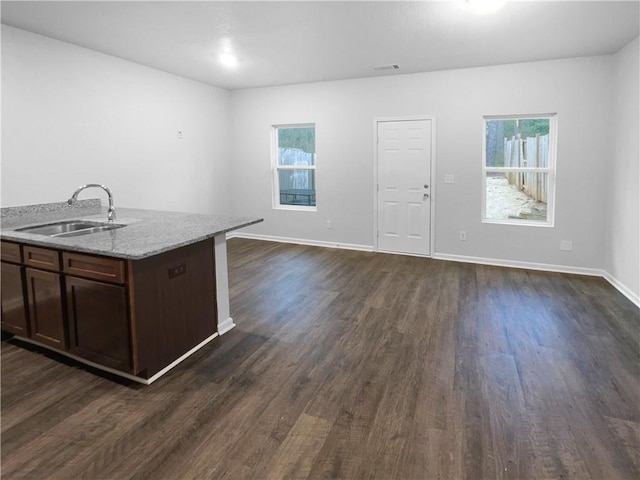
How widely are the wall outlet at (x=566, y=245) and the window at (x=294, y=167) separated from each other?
3427 mm

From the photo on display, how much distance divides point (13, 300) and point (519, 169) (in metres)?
5.27

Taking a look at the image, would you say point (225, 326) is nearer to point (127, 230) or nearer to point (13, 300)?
point (127, 230)

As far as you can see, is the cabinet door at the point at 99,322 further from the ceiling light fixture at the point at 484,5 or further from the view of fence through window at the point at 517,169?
the view of fence through window at the point at 517,169

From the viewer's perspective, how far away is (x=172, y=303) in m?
2.52

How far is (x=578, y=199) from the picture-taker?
15.3ft

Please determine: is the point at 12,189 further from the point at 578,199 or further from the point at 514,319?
the point at 578,199

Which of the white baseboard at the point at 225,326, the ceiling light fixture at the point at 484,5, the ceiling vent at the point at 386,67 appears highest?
the ceiling vent at the point at 386,67

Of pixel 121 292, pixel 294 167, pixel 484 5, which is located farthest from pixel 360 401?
pixel 294 167

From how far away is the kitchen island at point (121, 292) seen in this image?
2.24 meters

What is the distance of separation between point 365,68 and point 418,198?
1.84m

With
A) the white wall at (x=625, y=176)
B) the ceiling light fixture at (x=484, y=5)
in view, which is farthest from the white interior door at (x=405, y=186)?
the ceiling light fixture at (x=484, y=5)

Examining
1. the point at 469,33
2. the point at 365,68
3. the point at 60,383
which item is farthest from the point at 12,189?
the point at 469,33

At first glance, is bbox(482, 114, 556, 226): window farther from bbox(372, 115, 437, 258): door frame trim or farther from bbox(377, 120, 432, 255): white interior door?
bbox(377, 120, 432, 255): white interior door

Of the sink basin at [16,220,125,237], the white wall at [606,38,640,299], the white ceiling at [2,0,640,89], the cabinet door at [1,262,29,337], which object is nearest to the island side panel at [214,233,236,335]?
the sink basin at [16,220,125,237]
